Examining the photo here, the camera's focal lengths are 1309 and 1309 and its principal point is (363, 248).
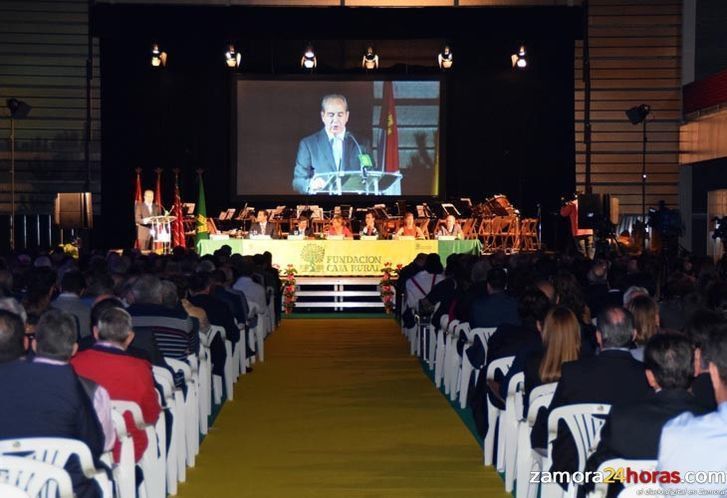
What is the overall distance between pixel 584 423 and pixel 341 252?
15340 millimetres

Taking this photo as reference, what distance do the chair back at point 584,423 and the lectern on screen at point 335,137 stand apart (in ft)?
65.8

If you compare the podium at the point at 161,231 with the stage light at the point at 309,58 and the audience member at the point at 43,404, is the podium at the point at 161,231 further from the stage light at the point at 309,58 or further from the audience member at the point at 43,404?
the audience member at the point at 43,404

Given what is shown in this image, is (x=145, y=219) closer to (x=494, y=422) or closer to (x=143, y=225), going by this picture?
(x=143, y=225)

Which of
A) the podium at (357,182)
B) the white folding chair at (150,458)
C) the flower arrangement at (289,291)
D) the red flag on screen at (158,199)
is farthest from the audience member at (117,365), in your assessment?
the podium at (357,182)

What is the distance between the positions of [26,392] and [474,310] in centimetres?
507

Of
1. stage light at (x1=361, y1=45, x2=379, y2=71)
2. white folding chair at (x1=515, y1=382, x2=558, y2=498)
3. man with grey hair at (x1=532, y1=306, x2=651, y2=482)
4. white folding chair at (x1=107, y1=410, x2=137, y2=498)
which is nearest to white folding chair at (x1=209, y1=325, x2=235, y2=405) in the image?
white folding chair at (x1=515, y1=382, x2=558, y2=498)

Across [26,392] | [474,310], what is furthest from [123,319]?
[474,310]

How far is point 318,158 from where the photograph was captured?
25.7 metres

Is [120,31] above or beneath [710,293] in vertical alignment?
above

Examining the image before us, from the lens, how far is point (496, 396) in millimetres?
7422

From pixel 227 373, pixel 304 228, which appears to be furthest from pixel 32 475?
pixel 304 228

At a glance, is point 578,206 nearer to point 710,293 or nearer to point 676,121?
point 676,121

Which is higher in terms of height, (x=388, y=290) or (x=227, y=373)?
(x=388, y=290)

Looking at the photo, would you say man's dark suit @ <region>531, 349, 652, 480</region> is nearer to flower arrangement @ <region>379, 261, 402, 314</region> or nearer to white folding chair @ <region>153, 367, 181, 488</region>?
white folding chair @ <region>153, 367, 181, 488</region>
